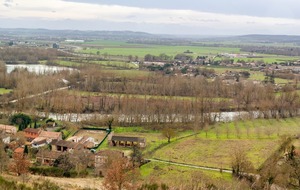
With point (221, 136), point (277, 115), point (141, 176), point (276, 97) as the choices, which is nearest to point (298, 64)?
point (276, 97)

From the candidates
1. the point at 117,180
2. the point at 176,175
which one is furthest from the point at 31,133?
the point at 117,180

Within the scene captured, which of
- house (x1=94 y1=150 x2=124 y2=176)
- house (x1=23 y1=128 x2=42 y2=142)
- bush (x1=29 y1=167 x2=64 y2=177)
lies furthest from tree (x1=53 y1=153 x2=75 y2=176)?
house (x1=23 y1=128 x2=42 y2=142)

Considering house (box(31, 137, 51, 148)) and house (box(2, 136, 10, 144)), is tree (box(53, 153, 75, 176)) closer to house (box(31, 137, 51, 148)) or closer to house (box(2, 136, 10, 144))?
house (box(31, 137, 51, 148))

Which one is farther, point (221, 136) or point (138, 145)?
point (221, 136)

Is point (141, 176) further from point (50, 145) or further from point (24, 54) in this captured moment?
point (24, 54)

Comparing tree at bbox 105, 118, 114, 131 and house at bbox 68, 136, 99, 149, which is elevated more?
tree at bbox 105, 118, 114, 131

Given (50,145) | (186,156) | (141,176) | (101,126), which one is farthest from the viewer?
(101,126)
